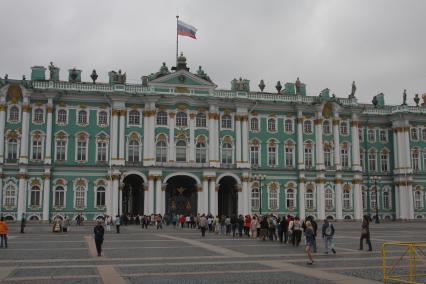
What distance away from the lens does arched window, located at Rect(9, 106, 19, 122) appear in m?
63.1

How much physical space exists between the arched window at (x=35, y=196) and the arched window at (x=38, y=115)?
777 centimetres

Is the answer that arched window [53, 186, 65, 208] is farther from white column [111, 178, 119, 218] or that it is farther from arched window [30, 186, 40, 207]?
white column [111, 178, 119, 218]

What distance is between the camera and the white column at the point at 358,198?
7150 centimetres

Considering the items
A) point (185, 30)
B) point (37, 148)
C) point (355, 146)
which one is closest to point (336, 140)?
point (355, 146)

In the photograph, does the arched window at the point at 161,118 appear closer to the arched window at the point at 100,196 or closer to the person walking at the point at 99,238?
the arched window at the point at 100,196

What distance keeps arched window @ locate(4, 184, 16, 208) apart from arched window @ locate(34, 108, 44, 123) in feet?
26.4

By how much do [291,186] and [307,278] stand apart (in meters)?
52.9

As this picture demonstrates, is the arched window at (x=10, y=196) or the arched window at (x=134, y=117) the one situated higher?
the arched window at (x=134, y=117)

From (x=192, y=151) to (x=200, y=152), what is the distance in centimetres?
112

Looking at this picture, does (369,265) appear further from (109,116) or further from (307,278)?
(109,116)

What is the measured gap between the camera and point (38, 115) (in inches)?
2522

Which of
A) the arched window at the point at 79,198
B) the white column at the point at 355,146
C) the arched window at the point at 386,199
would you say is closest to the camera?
the arched window at the point at 79,198

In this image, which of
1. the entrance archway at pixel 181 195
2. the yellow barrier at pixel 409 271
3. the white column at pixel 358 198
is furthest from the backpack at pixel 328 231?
the white column at pixel 358 198

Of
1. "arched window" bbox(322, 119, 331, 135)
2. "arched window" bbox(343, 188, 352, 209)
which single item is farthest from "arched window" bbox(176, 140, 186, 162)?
"arched window" bbox(343, 188, 352, 209)
